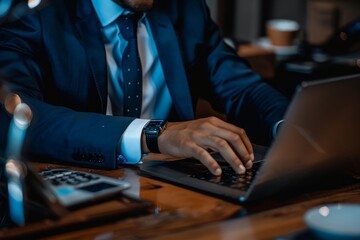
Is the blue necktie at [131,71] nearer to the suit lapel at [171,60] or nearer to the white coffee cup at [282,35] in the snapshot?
the suit lapel at [171,60]

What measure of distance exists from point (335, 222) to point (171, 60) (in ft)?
3.71

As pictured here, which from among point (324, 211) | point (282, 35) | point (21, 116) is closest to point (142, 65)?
point (21, 116)

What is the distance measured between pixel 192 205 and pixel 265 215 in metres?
0.14

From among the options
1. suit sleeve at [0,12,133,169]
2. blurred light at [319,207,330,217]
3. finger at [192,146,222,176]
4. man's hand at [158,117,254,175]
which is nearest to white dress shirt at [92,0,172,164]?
suit sleeve at [0,12,133,169]

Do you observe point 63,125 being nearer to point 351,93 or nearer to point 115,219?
point 115,219

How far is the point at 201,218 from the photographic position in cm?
123

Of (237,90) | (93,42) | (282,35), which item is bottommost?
(282,35)

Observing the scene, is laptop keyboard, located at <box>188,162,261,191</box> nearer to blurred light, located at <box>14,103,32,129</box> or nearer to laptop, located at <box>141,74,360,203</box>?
laptop, located at <box>141,74,360,203</box>

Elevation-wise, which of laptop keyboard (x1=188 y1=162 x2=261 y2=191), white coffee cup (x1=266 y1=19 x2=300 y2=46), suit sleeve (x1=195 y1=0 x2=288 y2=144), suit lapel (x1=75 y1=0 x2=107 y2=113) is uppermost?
suit lapel (x1=75 y1=0 x2=107 y2=113)

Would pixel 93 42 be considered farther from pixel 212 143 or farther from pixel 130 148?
pixel 212 143

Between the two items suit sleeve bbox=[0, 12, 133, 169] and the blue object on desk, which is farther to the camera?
suit sleeve bbox=[0, 12, 133, 169]

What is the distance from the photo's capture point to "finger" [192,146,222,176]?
57.2 inches

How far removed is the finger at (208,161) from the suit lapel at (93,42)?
60cm

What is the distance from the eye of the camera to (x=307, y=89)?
45.7 inches
